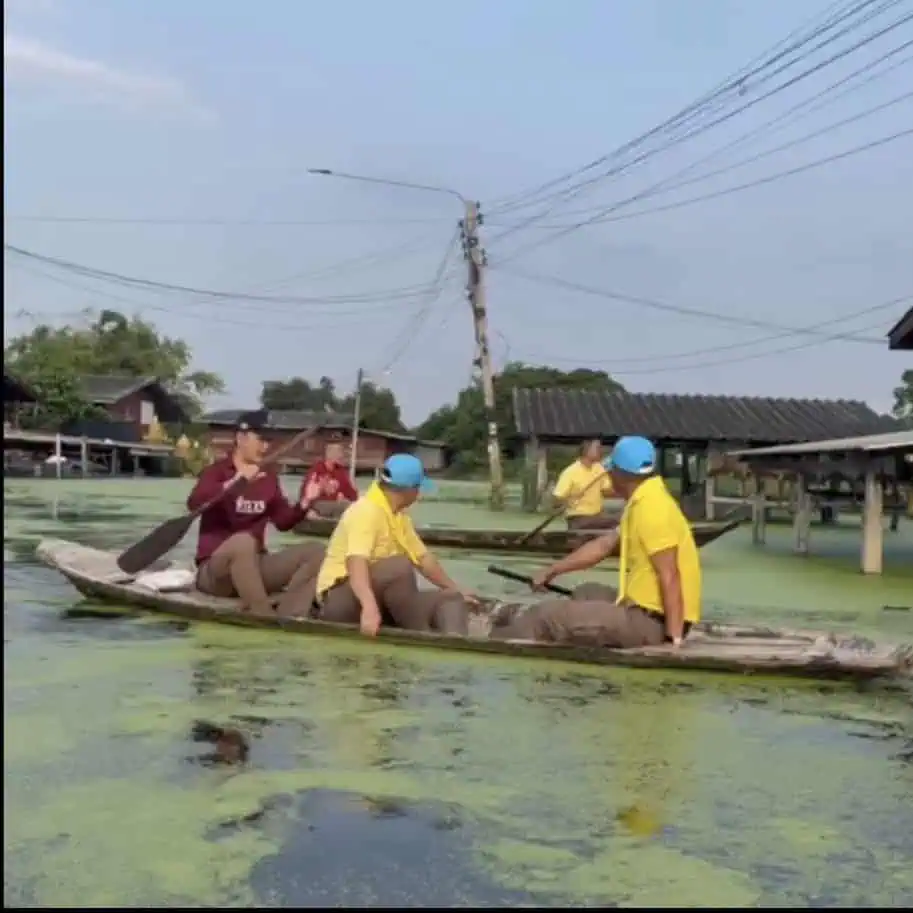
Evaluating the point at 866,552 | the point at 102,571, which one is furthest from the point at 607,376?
the point at 102,571

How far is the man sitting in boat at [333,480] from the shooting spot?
14.3 metres

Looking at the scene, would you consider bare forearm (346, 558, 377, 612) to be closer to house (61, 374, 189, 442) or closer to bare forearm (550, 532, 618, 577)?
bare forearm (550, 532, 618, 577)

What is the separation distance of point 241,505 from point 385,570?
→ 1594 mm

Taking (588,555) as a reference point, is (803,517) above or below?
below

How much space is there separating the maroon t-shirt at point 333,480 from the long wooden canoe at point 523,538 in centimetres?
63

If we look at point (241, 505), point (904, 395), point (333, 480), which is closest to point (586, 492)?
point (333, 480)

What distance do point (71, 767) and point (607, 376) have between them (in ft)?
158

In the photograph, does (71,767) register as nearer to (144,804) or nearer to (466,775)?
(144,804)

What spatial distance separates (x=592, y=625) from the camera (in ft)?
23.1

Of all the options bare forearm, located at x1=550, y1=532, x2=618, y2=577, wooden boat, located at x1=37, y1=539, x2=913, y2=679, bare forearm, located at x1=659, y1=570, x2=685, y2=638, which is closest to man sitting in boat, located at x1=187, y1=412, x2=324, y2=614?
wooden boat, located at x1=37, y1=539, x2=913, y2=679

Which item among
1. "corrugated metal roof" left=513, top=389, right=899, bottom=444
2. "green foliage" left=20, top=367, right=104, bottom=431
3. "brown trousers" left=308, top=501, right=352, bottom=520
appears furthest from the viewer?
"green foliage" left=20, top=367, right=104, bottom=431

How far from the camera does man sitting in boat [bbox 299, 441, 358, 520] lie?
46.8 feet

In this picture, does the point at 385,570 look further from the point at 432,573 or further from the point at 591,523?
the point at 591,523

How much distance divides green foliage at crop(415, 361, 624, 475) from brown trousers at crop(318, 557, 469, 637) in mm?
39539
